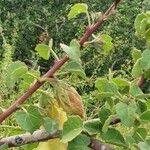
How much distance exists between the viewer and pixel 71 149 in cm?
66

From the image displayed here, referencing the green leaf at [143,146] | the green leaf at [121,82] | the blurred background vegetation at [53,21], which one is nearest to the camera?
the green leaf at [143,146]

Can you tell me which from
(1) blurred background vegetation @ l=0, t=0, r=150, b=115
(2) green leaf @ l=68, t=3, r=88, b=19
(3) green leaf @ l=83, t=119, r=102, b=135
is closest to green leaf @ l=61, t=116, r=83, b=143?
(3) green leaf @ l=83, t=119, r=102, b=135

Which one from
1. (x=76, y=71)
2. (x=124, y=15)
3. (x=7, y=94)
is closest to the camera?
(x=76, y=71)

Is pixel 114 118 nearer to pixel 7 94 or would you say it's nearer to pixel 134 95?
pixel 134 95

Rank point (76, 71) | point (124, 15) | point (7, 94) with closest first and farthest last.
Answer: point (76, 71) < point (7, 94) < point (124, 15)

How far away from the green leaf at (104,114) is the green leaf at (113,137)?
0.01 metres

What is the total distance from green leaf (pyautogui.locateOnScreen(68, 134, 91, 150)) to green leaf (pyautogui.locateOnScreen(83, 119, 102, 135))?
10mm

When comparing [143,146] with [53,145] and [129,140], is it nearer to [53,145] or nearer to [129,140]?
[129,140]

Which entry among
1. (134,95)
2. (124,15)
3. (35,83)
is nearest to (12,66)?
(35,83)

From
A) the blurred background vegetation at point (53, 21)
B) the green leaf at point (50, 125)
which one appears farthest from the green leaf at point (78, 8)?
the blurred background vegetation at point (53, 21)

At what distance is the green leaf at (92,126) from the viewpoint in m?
0.65

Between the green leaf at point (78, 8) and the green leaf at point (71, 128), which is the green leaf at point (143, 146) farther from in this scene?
the green leaf at point (78, 8)

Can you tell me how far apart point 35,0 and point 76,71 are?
830 centimetres

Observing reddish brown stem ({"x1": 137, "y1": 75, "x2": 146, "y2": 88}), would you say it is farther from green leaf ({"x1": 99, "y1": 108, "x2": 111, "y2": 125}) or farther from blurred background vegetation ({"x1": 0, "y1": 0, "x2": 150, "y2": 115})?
blurred background vegetation ({"x1": 0, "y1": 0, "x2": 150, "y2": 115})
